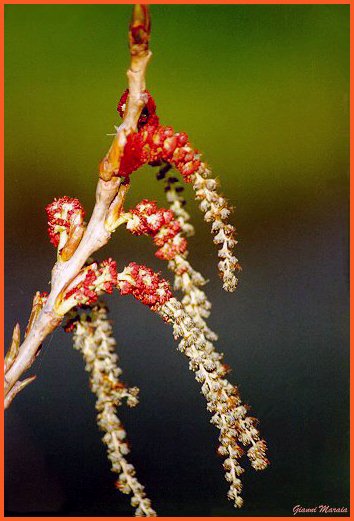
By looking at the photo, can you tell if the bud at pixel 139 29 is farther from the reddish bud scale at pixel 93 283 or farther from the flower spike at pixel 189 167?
the reddish bud scale at pixel 93 283

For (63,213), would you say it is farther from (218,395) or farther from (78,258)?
(218,395)

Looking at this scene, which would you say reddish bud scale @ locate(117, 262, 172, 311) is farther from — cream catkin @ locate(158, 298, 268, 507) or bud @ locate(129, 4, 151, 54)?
bud @ locate(129, 4, 151, 54)

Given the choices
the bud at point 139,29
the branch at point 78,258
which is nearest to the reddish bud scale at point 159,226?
the branch at point 78,258

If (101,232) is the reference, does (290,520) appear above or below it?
below

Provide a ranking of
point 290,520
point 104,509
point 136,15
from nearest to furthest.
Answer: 1. point 136,15
2. point 290,520
3. point 104,509

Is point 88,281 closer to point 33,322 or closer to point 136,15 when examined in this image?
point 33,322

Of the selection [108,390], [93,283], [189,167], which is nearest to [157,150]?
[189,167]

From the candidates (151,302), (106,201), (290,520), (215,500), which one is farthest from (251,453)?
(215,500)

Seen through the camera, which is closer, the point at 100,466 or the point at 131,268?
the point at 131,268
